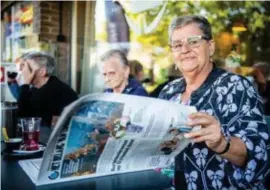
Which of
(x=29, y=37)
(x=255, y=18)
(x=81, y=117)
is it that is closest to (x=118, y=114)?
(x=81, y=117)

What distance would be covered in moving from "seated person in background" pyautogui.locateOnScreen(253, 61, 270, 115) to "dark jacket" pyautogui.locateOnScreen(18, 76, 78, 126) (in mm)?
1938

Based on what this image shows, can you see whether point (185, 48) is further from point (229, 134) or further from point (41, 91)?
point (41, 91)

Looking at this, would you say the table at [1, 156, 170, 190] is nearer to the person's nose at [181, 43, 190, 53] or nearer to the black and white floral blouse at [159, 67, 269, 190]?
the black and white floral blouse at [159, 67, 269, 190]

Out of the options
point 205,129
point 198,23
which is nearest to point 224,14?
point 198,23

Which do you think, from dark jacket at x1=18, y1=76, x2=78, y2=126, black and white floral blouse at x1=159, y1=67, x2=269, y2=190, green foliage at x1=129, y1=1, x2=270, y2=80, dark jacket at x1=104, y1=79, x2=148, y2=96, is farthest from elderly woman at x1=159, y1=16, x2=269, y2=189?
green foliage at x1=129, y1=1, x2=270, y2=80

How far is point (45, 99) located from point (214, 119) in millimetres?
2331

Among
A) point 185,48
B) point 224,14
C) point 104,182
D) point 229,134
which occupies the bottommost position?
point 104,182

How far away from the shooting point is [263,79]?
13.5 feet

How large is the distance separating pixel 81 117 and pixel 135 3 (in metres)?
2.06

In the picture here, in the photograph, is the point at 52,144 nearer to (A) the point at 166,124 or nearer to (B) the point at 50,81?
(A) the point at 166,124

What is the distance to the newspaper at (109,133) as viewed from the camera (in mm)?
823

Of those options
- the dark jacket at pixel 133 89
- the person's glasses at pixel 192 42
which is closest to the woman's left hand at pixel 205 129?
the person's glasses at pixel 192 42

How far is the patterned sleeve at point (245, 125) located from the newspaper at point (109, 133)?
0.21m

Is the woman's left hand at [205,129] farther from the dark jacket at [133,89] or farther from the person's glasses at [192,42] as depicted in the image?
the dark jacket at [133,89]
